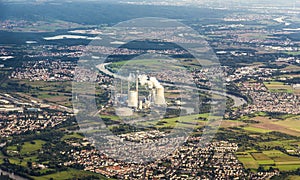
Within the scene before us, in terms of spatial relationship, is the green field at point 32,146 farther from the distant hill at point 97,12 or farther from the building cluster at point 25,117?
the distant hill at point 97,12

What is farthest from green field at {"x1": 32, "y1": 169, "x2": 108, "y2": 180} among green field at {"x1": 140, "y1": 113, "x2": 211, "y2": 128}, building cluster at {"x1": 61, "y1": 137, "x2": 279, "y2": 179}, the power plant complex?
the power plant complex

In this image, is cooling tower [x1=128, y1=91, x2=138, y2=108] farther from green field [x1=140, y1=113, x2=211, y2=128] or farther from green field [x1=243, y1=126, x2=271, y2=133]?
green field [x1=243, y1=126, x2=271, y2=133]

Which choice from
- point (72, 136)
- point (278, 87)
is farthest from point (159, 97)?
point (278, 87)

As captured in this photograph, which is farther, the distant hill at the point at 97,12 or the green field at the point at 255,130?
the distant hill at the point at 97,12

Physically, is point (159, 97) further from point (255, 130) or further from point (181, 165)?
point (181, 165)

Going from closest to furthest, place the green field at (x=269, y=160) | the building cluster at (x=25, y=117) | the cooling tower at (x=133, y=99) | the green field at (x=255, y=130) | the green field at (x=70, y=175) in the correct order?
the green field at (x=70, y=175) < the green field at (x=269, y=160) < the building cluster at (x=25, y=117) < the green field at (x=255, y=130) < the cooling tower at (x=133, y=99)

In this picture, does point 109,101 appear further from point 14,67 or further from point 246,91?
point 14,67

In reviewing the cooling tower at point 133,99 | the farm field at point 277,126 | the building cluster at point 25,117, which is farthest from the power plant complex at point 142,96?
the farm field at point 277,126

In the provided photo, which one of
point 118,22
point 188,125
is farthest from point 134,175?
point 118,22
